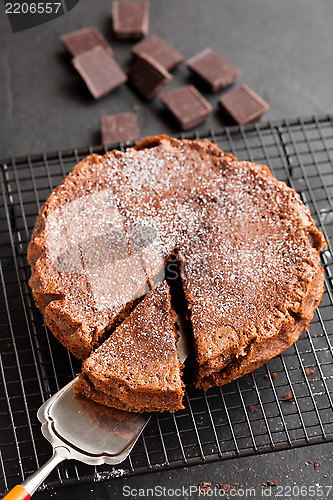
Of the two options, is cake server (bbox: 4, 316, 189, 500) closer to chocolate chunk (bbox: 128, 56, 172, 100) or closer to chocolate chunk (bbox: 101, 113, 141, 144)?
chocolate chunk (bbox: 101, 113, 141, 144)

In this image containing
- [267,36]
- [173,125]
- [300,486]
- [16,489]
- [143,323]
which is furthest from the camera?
[267,36]

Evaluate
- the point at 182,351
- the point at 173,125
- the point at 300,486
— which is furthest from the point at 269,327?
the point at 173,125

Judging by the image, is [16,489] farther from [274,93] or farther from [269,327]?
[274,93]

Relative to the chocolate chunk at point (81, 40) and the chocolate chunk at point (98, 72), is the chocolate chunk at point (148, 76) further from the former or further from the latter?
the chocolate chunk at point (81, 40)

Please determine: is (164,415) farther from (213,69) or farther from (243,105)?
(213,69)

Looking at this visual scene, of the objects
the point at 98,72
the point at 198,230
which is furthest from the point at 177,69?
the point at 198,230

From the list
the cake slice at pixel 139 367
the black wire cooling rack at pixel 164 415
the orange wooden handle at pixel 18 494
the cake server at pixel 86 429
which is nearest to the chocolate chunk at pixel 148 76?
the black wire cooling rack at pixel 164 415

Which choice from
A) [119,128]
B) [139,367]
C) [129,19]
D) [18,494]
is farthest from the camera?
[129,19]
